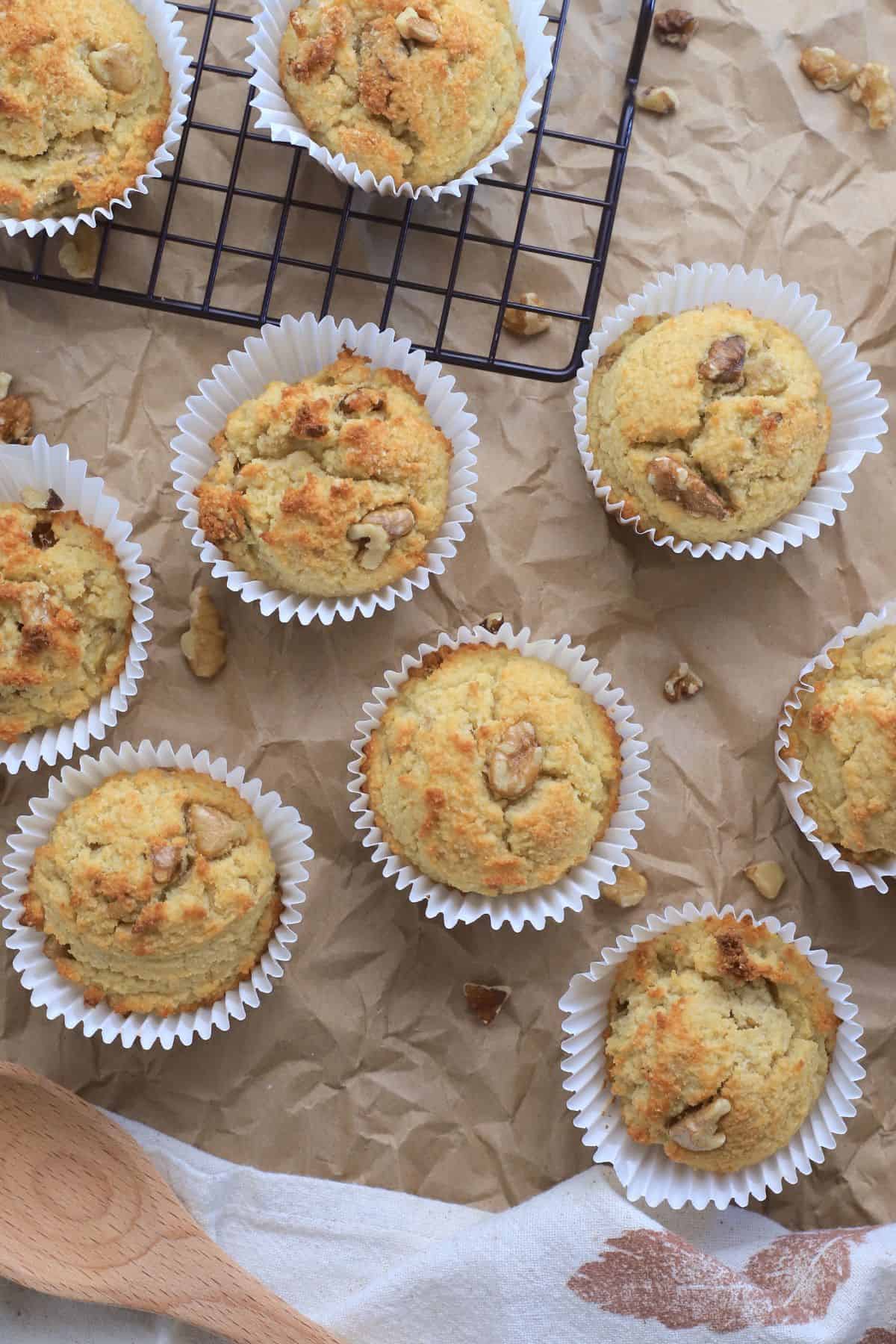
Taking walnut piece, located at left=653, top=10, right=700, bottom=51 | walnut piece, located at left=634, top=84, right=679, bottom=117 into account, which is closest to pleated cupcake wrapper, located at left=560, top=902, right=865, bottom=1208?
walnut piece, located at left=634, top=84, right=679, bottom=117

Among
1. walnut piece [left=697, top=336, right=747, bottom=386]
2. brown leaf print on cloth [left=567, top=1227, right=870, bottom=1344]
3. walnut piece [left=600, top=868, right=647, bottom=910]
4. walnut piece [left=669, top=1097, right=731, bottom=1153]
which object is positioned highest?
walnut piece [left=697, top=336, right=747, bottom=386]

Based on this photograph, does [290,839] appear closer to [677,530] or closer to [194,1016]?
[194,1016]

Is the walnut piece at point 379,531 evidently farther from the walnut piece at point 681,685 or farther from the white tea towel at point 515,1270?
the white tea towel at point 515,1270

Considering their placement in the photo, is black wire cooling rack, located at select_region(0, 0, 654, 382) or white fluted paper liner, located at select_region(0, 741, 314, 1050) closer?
white fluted paper liner, located at select_region(0, 741, 314, 1050)

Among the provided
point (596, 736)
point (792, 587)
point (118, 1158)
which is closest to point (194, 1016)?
point (118, 1158)

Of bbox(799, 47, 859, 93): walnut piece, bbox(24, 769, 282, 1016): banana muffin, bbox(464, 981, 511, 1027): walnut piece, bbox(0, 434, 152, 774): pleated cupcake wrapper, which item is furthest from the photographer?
bbox(799, 47, 859, 93): walnut piece

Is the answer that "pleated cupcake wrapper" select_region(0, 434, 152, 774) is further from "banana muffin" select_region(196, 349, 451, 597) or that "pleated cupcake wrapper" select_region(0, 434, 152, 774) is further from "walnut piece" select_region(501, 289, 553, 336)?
"walnut piece" select_region(501, 289, 553, 336)

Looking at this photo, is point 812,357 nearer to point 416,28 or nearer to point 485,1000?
→ point 416,28
